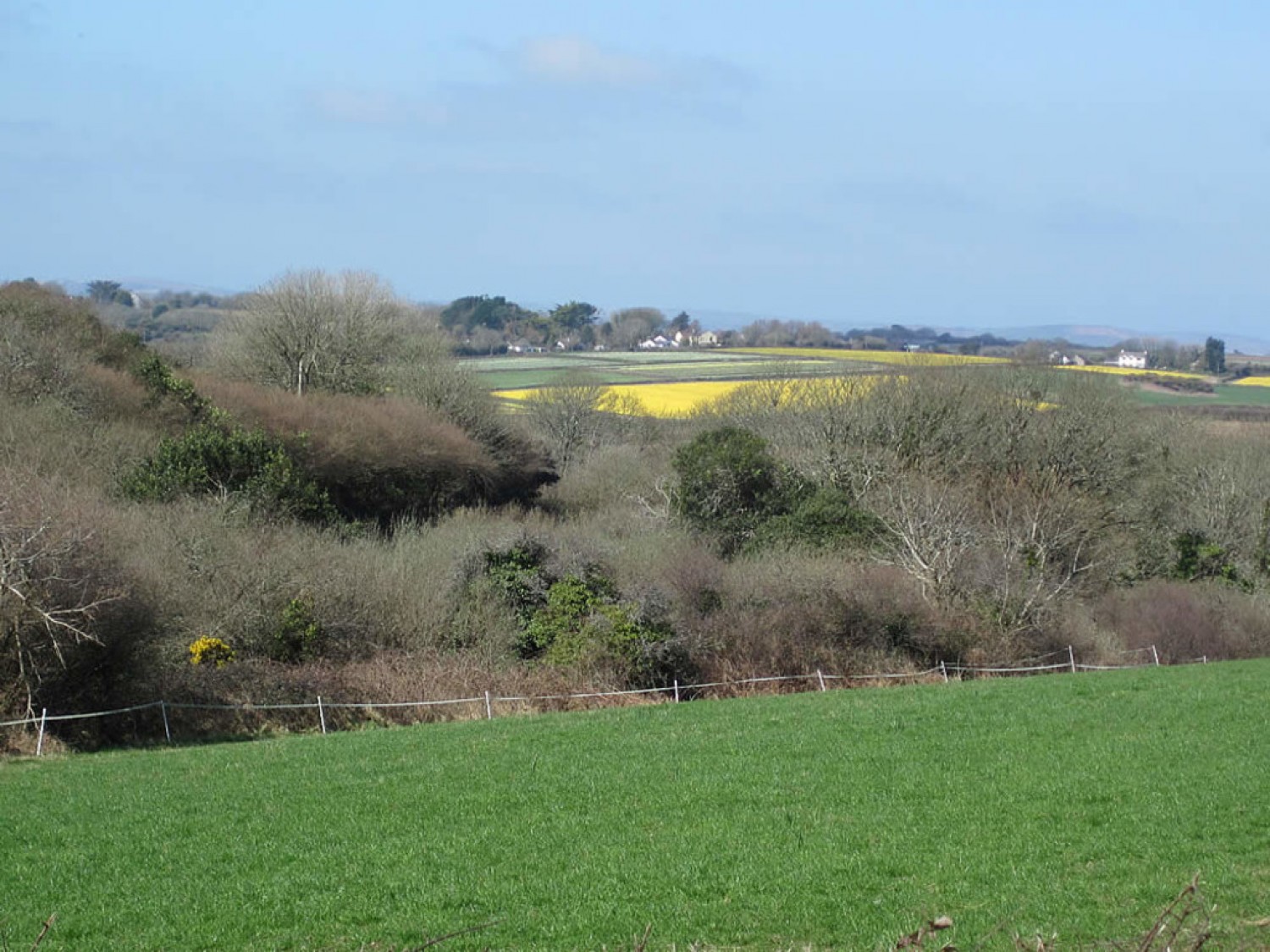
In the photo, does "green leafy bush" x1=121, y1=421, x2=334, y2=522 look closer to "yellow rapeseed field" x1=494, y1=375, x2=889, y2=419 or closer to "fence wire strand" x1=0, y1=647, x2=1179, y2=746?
"fence wire strand" x1=0, y1=647, x2=1179, y2=746

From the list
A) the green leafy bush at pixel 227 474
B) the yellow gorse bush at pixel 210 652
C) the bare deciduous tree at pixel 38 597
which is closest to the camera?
the bare deciduous tree at pixel 38 597

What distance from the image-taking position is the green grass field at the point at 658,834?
31.8 feet

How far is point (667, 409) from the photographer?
7100 centimetres

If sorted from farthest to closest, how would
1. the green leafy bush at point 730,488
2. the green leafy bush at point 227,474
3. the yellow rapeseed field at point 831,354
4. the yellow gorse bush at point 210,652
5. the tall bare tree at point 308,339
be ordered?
the yellow rapeseed field at point 831,354, the tall bare tree at point 308,339, the green leafy bush at point 730,488, the green leafy bush at point 227,474, the yellow gorse bush at point 210,652

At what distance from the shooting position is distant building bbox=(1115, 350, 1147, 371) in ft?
325

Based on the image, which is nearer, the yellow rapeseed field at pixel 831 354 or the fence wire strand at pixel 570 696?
the fence wire strand at pixel 570 696

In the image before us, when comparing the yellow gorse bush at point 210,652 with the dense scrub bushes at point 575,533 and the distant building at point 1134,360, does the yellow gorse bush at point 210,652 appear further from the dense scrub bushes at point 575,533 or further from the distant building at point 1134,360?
the distant building at point 1134,360

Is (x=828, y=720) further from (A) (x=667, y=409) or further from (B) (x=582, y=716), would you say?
(A) (x=667, y=409)

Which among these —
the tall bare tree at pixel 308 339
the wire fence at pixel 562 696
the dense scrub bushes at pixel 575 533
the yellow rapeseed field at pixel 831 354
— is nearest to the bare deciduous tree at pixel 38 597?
the dense scrub bushes at pixel 575 533

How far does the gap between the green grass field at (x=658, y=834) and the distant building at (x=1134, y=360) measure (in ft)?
281

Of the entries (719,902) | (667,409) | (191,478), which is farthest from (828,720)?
(667,409)

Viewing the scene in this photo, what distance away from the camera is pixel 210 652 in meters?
25.6

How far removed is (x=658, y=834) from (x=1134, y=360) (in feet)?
328

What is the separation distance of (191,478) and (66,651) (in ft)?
41.1
